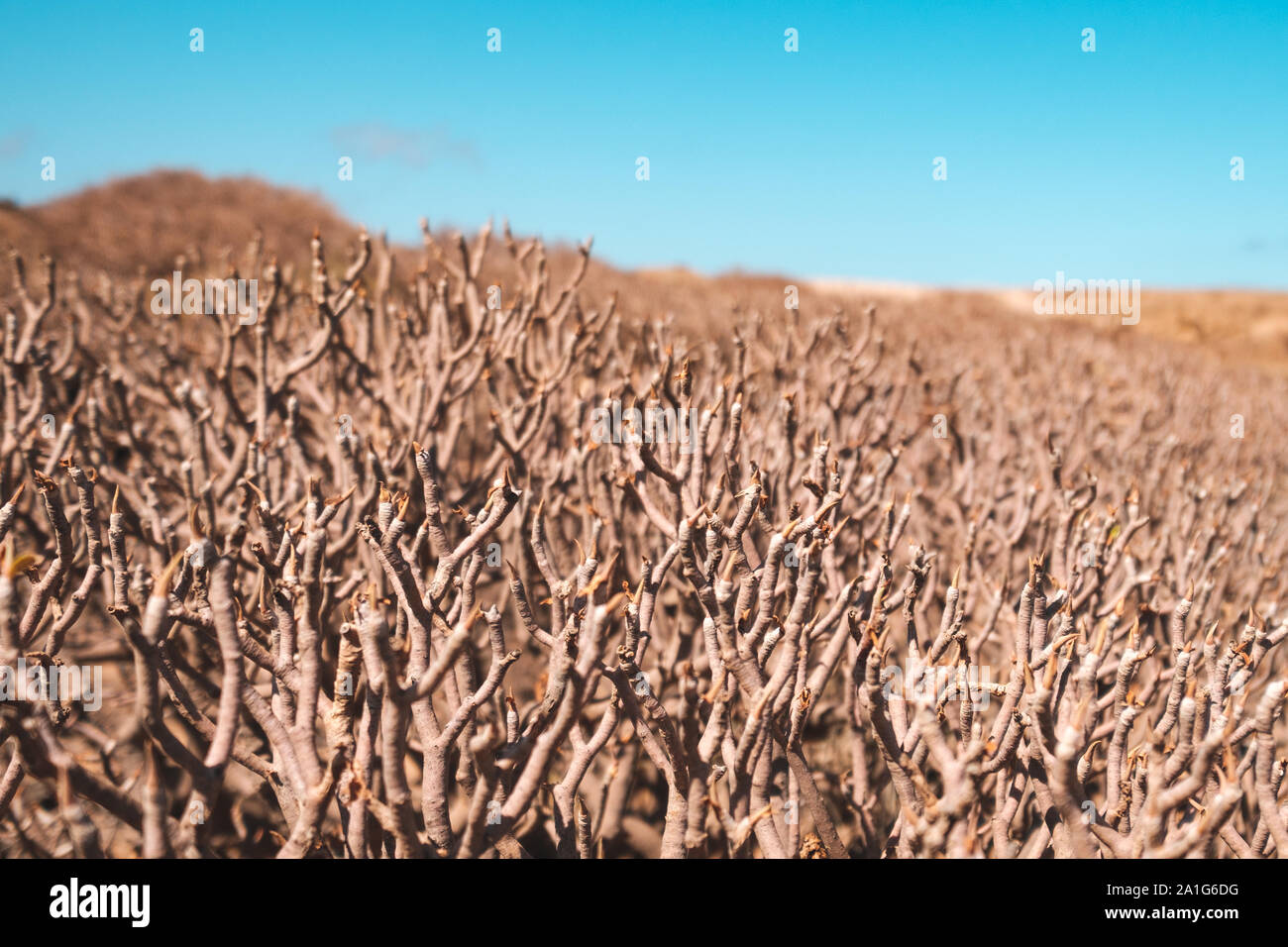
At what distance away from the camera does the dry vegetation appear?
1764mm

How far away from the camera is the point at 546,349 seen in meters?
5.85

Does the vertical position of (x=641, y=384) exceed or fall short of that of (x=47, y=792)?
it exceeds it

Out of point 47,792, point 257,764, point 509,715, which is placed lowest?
point 47,792

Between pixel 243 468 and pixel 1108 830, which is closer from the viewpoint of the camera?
pixel 1108 830

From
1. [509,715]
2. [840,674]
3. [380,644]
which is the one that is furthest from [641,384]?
[380,644]

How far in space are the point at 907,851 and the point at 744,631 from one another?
726mm

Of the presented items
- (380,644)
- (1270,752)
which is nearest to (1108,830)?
(1270,752)

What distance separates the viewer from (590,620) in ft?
5.71

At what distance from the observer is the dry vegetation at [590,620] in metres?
1.76

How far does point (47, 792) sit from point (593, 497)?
2416mm

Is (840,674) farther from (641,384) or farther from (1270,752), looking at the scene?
(641,384)
